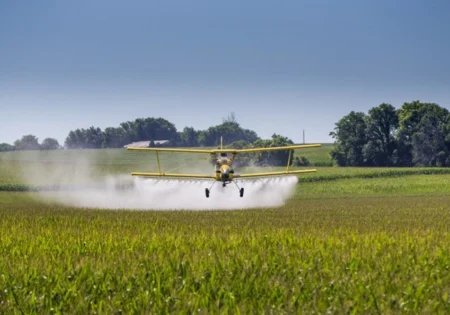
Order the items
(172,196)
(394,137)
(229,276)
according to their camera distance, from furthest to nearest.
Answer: (394,137)
(172,196)
(229,276)

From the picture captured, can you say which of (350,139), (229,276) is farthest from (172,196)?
(350,139)

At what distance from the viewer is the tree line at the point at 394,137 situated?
127062mm

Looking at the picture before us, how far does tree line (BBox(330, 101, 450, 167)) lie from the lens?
417 feet

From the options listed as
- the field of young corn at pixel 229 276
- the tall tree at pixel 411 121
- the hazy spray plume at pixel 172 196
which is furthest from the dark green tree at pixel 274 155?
the field of young corn at pixel 229 276

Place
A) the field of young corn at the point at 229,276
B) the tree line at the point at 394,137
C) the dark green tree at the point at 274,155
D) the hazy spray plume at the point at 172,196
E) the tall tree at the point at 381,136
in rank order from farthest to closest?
the tall tree at the point at 381,136
the tree line at the point at 394,137
the dark green tree at the point at 274,155
the hazy spray plume at the point at 172,196
the field of young corn at the point at 229,276

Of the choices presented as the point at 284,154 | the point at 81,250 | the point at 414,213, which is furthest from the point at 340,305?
the point at 284,154

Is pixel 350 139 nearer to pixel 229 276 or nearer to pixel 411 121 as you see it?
pixel 411 121

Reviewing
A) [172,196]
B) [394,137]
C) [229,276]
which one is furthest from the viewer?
[394,137]

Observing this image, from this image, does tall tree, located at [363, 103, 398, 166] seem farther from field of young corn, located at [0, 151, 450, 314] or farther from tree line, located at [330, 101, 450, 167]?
field of young corn, located at [0, 151, 450, 314]

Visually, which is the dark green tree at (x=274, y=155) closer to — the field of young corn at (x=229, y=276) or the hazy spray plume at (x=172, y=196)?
the hazy spray plume at (x=172, y=196)

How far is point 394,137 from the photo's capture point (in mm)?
136375

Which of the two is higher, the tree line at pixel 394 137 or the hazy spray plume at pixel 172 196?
the tree line at pixel 394 137

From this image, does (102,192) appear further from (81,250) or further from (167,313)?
(167,313)

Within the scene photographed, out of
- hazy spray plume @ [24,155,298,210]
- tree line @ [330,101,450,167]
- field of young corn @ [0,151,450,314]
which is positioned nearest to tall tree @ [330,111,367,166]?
tree line @ [330,101,450,167]
